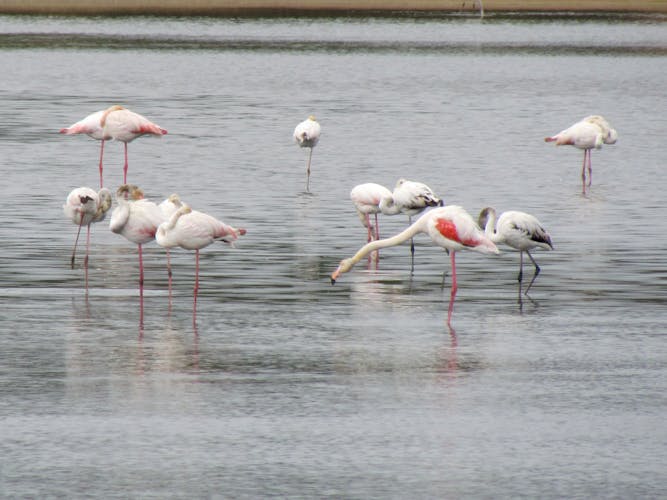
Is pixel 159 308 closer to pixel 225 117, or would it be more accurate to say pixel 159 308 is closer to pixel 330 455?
pixel 330 455

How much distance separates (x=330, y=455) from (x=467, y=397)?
1524mm

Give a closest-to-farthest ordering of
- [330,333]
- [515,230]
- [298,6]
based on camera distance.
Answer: [330,333]
[515,230]
[298,6]

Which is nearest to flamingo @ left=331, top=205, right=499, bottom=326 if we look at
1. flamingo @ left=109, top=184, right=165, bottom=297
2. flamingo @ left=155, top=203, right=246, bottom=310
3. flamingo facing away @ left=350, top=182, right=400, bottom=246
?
flamingo @ left=155, top=203, right=246, bottom=310

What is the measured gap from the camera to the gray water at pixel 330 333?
26.3 ft

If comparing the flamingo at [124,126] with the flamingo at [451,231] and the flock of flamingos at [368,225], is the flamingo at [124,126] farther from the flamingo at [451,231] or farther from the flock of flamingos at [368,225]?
the flamingo at [451,231]

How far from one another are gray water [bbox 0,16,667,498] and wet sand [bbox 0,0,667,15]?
245ft

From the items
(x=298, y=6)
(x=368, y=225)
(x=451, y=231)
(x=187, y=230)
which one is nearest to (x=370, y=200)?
(x=368, y=225)

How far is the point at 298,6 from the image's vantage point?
10850 cm

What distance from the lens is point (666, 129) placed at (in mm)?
29797

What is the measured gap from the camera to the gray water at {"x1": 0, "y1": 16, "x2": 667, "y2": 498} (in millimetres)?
8016

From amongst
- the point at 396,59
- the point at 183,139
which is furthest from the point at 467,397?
the point at 396,59

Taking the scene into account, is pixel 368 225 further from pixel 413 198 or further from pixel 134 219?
pixel 134 219

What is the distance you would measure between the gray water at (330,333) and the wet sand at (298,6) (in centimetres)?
7457

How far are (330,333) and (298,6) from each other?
98.8 m
